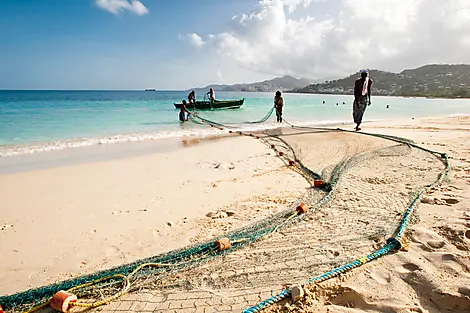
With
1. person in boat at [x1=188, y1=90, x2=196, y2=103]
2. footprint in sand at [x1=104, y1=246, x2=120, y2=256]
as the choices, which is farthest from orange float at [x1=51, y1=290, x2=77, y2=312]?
person in boat at [x1=188, y1=90, x2=196, y2=103]

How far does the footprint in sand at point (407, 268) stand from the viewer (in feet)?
7.81

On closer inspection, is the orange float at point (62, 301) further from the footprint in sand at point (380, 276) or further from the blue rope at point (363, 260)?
the footprint in sand at point (380, 276)

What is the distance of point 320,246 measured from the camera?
9.45 ft

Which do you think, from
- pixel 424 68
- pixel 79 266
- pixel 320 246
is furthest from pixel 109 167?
pixel 424 68

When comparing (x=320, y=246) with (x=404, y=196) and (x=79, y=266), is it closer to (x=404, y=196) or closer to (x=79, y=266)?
(x=404, y=196)

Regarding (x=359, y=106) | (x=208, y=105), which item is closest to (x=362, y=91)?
(x=359, y=106)

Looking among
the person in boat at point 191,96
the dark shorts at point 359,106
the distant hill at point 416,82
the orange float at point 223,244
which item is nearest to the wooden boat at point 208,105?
the person in boat at point 191,96

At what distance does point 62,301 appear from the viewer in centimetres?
214

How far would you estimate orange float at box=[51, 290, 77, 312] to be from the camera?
214 centimetres

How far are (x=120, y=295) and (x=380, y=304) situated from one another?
1.94 meters

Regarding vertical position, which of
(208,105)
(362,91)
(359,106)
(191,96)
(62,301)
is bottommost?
(62,301)

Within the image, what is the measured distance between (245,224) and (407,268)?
1.81m

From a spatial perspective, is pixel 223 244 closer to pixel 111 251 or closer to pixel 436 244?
pixel 111 251

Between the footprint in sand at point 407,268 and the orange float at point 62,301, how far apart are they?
2.60 metres
